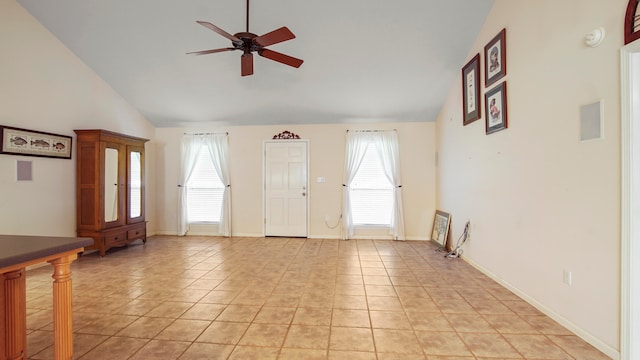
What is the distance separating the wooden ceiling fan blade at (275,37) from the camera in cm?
263

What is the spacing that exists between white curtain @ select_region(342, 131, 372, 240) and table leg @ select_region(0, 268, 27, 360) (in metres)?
4.62

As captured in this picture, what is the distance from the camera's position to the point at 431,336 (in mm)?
2184

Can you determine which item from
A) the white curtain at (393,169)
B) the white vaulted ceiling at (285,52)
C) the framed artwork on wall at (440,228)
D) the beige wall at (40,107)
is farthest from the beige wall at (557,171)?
the beige wall at (40,107)

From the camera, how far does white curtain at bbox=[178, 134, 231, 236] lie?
5.98m

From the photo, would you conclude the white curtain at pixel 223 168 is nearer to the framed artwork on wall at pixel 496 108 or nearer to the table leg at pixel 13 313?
the table leg at pixel 13 313

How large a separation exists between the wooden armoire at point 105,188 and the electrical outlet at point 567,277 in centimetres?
577

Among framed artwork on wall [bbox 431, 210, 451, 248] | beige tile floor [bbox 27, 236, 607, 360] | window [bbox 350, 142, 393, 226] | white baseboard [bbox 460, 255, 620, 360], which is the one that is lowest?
beige tile floor [bbox 27, 236, 607, 360]

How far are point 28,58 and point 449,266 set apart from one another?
20.9 feet

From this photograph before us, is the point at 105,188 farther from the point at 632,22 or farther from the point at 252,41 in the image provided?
the point at 632,22

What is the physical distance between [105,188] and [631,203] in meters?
6.01

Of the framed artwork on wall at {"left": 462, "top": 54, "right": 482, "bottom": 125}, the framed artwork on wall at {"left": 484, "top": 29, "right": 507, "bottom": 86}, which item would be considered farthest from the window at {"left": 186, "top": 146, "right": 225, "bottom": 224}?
the framed artwork on wall at {"left": 484, "top": 29, "right": 507, "bottom": 86}

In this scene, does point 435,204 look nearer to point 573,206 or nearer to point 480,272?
point 480,272

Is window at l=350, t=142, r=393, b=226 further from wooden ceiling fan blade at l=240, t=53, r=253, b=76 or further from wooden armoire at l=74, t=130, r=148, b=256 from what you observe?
wooden armoire at l=74, t=130, r=148, b=256

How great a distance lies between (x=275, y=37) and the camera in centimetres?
273
